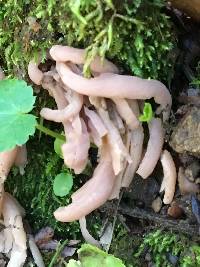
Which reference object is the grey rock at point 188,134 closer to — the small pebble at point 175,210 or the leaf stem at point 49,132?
the small pebble at point 175,210

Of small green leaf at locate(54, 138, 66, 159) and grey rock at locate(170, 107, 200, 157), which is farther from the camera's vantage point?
small green leaf at locate(54, 138, 66, 159)

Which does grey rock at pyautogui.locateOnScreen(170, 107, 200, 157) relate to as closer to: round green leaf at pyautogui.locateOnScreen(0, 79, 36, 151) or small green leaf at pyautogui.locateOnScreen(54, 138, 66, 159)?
small green leaf at pyautogui.locateOnScreen(54, 138, 66, 159)

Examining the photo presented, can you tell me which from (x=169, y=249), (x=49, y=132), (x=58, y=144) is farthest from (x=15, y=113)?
(x=169, y=249)

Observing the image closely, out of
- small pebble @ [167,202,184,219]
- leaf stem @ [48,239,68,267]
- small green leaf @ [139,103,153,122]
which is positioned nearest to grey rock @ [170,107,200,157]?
small green leaf @ [139,103,153,122]

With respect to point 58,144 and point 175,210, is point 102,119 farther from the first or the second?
point 175,210

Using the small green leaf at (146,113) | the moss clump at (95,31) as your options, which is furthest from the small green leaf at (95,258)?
the moss clump at (95,31)

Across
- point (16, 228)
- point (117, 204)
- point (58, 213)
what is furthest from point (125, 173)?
point (16, 228)

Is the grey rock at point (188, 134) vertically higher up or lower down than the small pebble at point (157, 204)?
higher up
